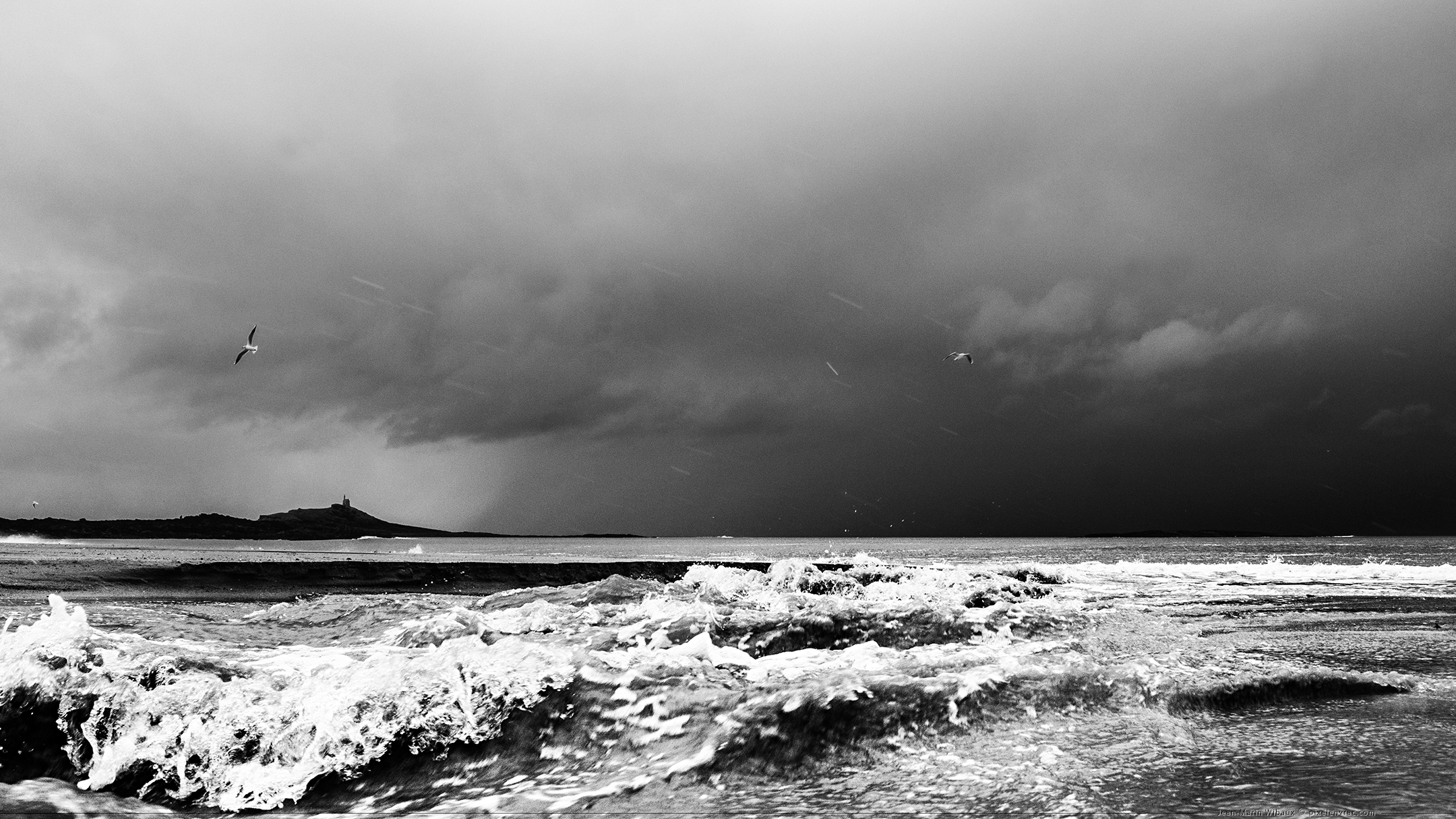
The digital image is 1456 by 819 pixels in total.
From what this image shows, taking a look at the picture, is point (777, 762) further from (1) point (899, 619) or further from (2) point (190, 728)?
(1) point (899, 619)

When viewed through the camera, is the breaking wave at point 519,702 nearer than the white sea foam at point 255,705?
Yes

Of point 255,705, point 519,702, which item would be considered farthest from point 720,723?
point 255,705

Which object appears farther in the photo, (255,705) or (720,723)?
(255,705)

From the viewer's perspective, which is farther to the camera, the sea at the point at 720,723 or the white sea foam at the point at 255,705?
the white sea foam at the point at 255,705

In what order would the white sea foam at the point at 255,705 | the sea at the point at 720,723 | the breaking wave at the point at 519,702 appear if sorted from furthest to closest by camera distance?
1. the white sea foam at the point at 255,705
2. the breaking wave at the point at 519,702
3. the sea at the point at 720,723

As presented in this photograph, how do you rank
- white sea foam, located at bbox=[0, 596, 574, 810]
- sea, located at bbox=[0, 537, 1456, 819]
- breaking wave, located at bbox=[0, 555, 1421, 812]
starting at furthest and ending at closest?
white sea foam, located at bbox=[0, 596, 574, 810] < breaking wave, located at bbox=[0, 555, 1421, 812] < sea, located at bbox=[0, 537, 1456, 819]

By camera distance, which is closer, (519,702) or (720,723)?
(720,723)

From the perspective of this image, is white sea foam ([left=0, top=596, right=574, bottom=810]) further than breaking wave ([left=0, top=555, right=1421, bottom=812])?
Yes

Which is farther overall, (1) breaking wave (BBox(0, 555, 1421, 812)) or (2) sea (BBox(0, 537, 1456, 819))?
(1) breaking wave (BBox(0, 555, 1421, 812))

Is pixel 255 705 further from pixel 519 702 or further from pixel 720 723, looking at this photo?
pixel 720 723

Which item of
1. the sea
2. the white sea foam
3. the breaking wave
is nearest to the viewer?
the sea

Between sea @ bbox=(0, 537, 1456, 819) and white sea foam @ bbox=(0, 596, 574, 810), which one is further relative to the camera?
white sea foam @ bbox=(0, 596, 574, 810)

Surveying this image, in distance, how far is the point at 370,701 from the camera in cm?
498

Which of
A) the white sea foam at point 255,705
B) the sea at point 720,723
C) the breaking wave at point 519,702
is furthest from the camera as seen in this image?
the white sea foam at point 255,705
